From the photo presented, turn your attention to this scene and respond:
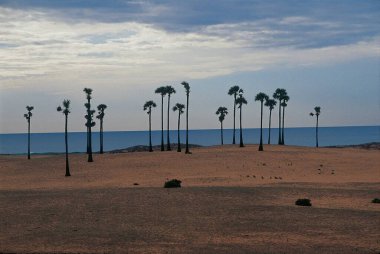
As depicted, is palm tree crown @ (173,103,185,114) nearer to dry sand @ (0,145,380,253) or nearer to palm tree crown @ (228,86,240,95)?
palm tree crown @ (228,86,240,95)

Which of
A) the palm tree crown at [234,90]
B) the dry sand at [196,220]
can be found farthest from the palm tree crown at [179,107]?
the dry sand at [196,220]

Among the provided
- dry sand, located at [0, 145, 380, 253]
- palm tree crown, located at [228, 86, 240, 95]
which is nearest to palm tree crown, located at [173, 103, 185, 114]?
palm tree crown, located at [228, 86, 240, 95]

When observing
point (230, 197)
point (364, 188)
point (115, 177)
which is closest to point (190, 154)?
point (115, 177)

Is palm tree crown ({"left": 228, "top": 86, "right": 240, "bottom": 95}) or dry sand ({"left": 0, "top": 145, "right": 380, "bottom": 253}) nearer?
dry sand ({"left": 0, "top": 145, "right": 380, "bottom": 253})

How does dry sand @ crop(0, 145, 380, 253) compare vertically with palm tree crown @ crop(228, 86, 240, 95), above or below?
below

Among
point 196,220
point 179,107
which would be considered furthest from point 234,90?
point 196,220

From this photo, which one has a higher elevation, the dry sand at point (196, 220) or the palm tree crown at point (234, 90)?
the palm tree crown at point (234, 90)

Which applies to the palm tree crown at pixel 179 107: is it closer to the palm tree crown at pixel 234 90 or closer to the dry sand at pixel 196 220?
the palm tree crown at pixel 234 90

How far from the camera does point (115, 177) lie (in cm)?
5775

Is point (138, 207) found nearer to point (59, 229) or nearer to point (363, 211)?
point (59, 229)

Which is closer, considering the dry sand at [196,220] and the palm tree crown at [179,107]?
the dry sand at [196,220]

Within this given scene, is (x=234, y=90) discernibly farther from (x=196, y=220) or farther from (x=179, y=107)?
(x=196, y=220)

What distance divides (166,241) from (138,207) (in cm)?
885

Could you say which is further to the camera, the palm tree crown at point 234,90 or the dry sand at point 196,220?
the palm tree crown at point 234,90
